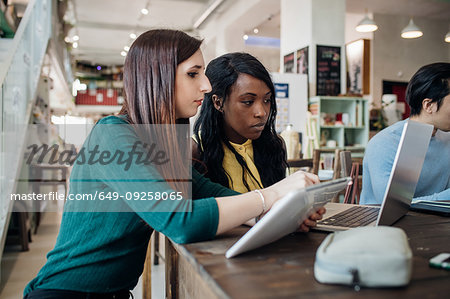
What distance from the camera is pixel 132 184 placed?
93cm

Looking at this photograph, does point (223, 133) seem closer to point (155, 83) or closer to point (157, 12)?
point (155, 83)

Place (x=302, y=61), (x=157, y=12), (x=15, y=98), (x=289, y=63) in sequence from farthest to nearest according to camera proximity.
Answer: (x=157, y=12) < (x=289, y=63) < (x=302, y=61) < (x=15, y=98)

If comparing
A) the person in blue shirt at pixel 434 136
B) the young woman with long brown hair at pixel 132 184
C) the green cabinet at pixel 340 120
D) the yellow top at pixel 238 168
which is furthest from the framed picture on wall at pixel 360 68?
the young woman with long brown hair at pixel 132 184

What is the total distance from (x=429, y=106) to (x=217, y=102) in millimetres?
1199

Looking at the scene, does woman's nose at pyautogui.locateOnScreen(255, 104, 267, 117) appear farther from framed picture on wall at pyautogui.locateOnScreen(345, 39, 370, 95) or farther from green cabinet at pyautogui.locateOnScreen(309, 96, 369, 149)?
framed picture on wall at pyautogui.locateOnScreen(345, 39, 370, 95)

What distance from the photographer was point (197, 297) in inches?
37.8

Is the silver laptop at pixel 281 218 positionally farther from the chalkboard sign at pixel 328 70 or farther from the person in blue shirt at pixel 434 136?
the chalkboard sign at pixel 328 70

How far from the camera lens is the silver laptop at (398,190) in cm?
93

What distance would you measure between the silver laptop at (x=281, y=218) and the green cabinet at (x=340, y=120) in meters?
5.20

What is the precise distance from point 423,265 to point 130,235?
765 mm

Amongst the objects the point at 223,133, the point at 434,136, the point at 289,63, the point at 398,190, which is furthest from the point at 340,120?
the point at 398,190

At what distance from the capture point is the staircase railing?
3057mm

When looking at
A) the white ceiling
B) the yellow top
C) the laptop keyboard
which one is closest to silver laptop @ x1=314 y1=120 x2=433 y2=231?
the laptop keyboard

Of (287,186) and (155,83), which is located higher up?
(155,83)
